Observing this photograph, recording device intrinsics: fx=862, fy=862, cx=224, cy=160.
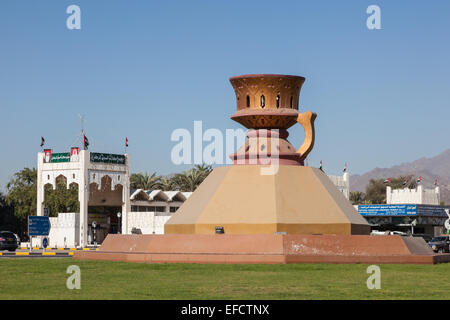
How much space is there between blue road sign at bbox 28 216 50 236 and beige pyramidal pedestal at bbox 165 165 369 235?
1887 cm

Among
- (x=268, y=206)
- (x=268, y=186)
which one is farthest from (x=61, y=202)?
(x=268, y=206)

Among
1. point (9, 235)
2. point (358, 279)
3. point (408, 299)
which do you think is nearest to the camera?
point (408, 299)

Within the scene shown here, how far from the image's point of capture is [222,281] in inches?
822

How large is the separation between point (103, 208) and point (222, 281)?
62156 mm

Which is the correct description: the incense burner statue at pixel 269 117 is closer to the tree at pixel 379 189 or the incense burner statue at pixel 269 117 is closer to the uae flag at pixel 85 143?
the uae flag at pixel 85 143

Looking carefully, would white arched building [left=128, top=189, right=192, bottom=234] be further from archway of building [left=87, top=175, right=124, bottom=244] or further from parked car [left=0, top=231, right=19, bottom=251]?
parked car [left=0, top=231, right=19, bottom=251]

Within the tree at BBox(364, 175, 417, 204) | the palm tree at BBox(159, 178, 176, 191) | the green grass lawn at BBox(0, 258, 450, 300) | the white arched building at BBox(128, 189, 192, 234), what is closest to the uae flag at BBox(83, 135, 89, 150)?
the white arched building at BBox(128, 189, 192, 234)

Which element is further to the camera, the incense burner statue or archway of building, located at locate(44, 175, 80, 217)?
archway of building, located at locate(44, 175, 80, 217)

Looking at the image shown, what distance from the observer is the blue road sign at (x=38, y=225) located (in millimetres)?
48469

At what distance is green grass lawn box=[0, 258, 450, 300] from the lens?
57.9 feet
